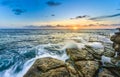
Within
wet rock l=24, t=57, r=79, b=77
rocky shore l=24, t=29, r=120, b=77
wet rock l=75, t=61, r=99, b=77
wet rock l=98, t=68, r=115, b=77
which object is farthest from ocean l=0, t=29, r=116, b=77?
wet rock l=98, t=68, r=115, b=77

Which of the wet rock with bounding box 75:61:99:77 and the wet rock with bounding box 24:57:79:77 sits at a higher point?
the wet rock with bounding box 24:57:79:77


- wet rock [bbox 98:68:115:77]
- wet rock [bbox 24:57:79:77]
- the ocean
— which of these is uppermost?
wet rock [bbox 24:57:79:77]

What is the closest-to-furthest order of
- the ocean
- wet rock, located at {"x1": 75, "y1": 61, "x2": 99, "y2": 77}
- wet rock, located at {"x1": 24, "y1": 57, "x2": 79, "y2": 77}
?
wet rock, located at {"x1": 24, "y1": 57, "x2": 79, "y2": 77} < wet rock, located at {"x1": 75, "y1": 61, "x2": 99, "y2": 77} < the ocean

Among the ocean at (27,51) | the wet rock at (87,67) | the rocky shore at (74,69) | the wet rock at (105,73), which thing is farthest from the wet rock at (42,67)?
the wet rock at (105,73)

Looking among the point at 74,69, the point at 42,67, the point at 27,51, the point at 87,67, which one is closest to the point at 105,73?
the point at 87,67

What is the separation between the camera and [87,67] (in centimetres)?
709

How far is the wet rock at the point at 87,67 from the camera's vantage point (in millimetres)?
6486

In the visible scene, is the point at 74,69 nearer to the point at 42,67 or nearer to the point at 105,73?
the point at 105,73

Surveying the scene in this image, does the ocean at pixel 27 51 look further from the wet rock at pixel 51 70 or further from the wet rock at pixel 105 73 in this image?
the wet rock at pixel 105 73

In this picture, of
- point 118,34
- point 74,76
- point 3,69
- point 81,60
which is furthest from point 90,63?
point 3,69

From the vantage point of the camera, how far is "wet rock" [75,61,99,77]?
649 cm

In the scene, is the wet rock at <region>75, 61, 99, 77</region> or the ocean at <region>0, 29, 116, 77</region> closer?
the wet rock at <region>75, 61, 99, 77</region>

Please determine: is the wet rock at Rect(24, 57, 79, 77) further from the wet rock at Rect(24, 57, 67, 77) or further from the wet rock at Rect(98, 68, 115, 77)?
the wet rock at Rect(98, 68, 115, 77)

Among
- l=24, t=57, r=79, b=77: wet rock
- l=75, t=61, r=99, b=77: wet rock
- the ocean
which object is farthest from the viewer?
the ocean
